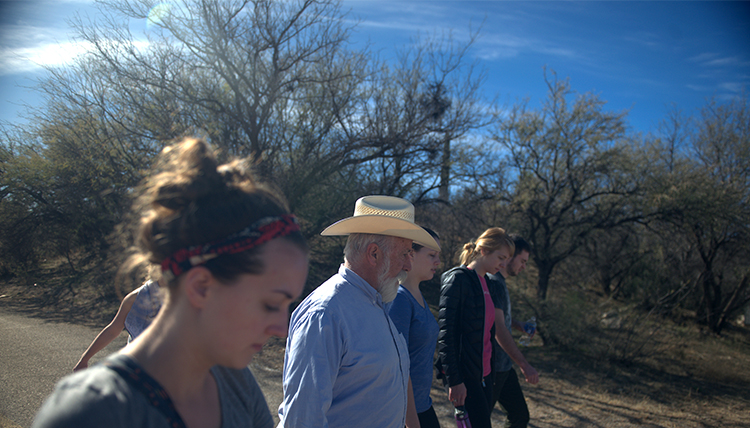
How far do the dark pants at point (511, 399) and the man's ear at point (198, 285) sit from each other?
3206mm

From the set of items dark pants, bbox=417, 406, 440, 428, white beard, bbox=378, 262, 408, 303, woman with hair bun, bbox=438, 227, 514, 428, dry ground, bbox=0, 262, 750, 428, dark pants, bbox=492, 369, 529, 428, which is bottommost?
dry ground, bbox=0, 262, 750, 428

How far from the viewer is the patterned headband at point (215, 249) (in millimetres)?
978

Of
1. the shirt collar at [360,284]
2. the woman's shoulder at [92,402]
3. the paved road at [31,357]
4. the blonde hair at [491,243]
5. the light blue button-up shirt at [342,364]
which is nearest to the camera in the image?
the woman's shoulder at [92,402]

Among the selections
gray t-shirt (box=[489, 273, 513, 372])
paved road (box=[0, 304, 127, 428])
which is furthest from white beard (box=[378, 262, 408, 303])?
paved road (box=[0, 304, 127, 428])

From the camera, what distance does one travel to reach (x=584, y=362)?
7652 mm

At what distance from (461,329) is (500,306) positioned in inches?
25.9

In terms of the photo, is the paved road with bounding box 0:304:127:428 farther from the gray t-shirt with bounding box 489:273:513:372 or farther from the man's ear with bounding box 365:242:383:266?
the gray t-shirt with bounding box 489:273:513:372

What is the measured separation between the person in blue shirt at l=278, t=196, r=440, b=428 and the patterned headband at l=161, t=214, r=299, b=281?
88cm

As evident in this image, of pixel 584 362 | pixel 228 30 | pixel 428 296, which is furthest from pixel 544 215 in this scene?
pixel 228 30

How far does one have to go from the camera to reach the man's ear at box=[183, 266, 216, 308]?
0.97 meters

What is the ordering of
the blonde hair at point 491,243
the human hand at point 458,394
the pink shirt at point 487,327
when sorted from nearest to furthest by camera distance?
the human hand at point 458,394 → the pink shirt at point 487,327 → the blonde hair at point 491,243

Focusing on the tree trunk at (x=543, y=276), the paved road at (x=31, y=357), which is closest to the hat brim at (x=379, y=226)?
the paved road at (x=31, y=357)

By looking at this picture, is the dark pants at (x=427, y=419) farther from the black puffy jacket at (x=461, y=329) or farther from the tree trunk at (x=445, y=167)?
the tree trunk at (x=445, y=167)

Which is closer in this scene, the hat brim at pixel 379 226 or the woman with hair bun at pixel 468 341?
the hat brim at pixel 379 226
